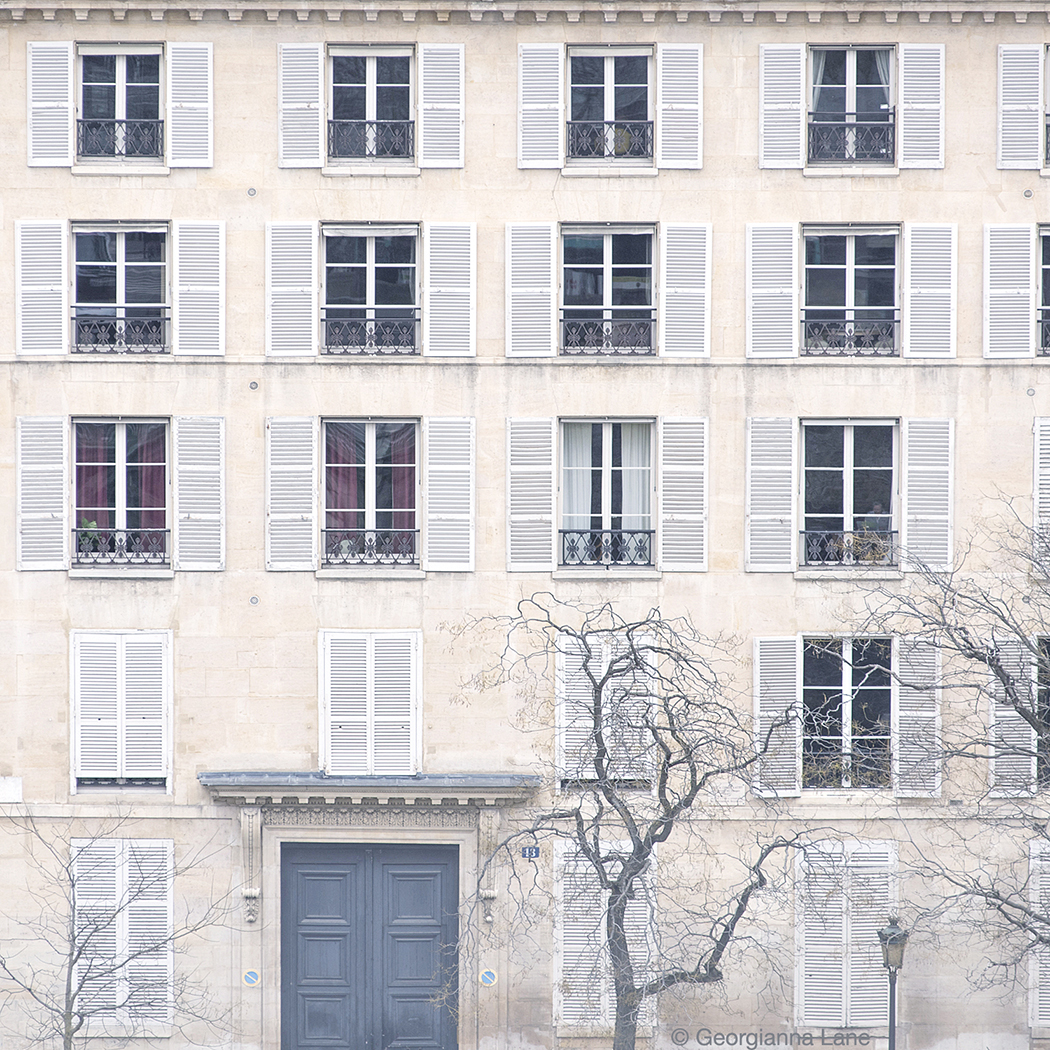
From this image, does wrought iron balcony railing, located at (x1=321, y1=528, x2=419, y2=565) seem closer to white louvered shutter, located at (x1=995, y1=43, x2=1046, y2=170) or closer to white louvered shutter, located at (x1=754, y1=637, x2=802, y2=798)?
white louvered shutter, located at (x1=754, y1=637, x2=802, y2=798)

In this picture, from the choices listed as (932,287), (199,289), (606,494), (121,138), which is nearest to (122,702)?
(199,289)

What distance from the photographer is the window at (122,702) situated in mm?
17922

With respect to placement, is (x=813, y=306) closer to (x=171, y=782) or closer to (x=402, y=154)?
(x=402, y=154)

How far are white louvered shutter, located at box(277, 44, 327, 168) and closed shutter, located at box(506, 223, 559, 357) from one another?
2764 millimetres

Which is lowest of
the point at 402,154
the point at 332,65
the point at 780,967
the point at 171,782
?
the point at 780,967

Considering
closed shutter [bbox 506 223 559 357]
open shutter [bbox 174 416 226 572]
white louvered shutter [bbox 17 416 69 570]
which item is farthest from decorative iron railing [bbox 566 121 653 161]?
white louvered shutter [bbox 17 416 69 570]

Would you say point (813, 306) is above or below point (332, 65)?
below

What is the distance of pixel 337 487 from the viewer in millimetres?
18297

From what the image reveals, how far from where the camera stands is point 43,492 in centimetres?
1798

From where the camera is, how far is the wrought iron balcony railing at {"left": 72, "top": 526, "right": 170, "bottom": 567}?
18.1 m

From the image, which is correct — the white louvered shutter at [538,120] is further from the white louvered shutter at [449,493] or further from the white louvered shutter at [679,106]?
the white louvered shutter at [449,493]

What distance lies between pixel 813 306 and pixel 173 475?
8.57 m

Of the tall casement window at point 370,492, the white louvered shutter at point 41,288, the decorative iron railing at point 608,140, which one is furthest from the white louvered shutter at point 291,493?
the decorative iron railing at point 608,140

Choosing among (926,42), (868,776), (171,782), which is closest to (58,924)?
(171,782)
